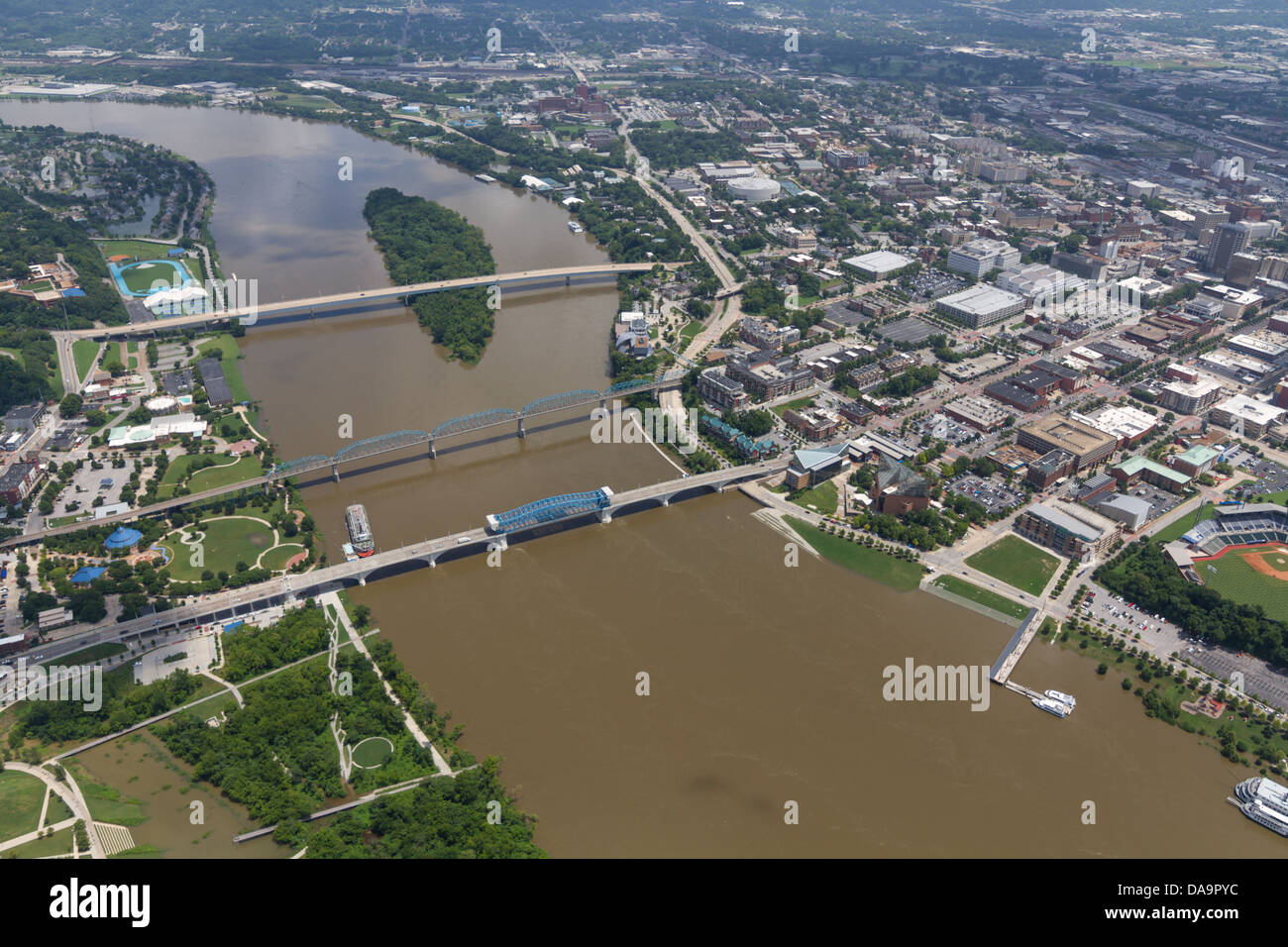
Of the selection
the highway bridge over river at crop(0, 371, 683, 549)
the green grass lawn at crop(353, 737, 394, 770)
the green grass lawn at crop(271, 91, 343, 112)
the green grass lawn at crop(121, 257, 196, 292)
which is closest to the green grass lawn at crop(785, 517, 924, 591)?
the highway bridge over river at crop(0, 371, 683, 549)

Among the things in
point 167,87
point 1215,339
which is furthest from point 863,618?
point 167,87

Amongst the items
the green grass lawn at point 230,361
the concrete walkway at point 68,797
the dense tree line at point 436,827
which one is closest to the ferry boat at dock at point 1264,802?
the dense tree line at point 436,827

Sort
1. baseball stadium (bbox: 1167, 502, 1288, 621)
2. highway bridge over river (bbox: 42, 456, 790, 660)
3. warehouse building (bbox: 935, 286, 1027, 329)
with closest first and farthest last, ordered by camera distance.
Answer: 1. highway bridge over river (bbox: 42, 456, 790, 660)
2. baseball stadium (bbox: 1167, 502, 1288, 621)
3. warehouse building (bbox: 935, 286, 1027, 329)

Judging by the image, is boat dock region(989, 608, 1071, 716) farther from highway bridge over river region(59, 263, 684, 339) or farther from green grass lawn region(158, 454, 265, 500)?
highway bridge over river region(59, 263, 684, 339)

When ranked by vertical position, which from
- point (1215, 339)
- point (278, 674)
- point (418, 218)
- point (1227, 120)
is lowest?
point (278, 674)

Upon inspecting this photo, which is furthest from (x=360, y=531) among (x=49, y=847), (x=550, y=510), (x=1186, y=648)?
(x=1186, y=648)

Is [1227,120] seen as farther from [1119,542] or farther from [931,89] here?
[1119,542]
